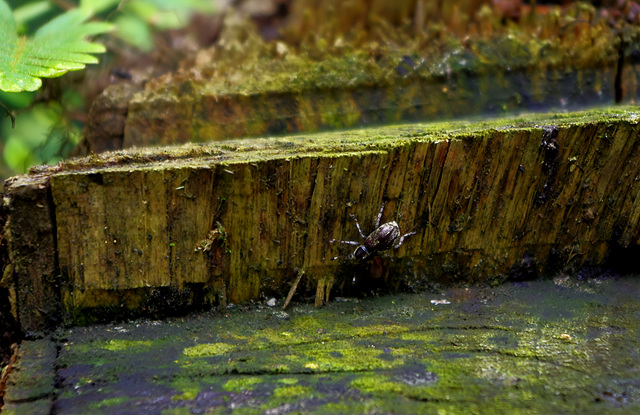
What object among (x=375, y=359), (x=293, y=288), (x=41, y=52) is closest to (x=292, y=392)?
(x=375, y=359)

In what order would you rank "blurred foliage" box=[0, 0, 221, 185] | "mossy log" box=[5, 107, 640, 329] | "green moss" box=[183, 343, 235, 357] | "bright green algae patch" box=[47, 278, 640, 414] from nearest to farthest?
"bright green algae patch" box=[47, 278, 640, 414] < "green moss" box=[183, 343, 235, 357] < "mossy log" box=[5, 107, 640, 329] < "blurred foliage" box=[0, 0, 221, 185]

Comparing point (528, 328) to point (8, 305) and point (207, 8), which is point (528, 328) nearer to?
point (8, 305)

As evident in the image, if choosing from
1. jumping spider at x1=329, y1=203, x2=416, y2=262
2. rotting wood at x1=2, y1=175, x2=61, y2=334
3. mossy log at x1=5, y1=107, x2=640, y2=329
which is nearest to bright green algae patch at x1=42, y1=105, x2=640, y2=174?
mossy log at x1=5, y1=107, x2=640, y2=329

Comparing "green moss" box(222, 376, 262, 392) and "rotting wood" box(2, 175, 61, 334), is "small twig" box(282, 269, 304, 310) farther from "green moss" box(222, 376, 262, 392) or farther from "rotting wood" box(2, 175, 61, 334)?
"rotting wood" box(2, 175, 61, 334)

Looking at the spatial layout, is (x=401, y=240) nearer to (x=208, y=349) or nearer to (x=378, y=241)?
(x=378, y=241)

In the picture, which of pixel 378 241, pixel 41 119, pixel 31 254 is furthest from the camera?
pixel 41 119

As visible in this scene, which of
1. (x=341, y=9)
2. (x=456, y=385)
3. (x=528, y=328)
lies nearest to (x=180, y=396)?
(x=456, y=385)
